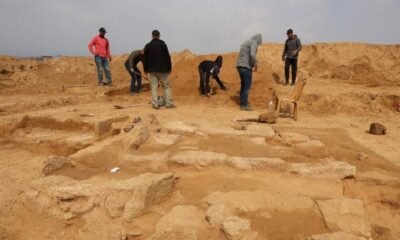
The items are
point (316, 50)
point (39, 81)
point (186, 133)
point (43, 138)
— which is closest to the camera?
point (186, 133)

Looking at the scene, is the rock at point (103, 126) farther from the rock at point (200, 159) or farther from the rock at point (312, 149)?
the rock at point (312, 149)

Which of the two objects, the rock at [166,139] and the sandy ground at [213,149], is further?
the rock at [166,139]

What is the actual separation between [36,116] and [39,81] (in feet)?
24.6

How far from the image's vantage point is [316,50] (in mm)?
12031

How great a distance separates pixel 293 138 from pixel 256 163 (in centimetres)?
117

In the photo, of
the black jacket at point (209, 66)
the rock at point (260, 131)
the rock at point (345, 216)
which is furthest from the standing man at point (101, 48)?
the rock at point (345, 216)

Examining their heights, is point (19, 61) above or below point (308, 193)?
above

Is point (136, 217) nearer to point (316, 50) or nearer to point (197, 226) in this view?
point (197, 226)

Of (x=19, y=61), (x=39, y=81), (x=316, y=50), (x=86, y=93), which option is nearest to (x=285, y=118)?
(x=86, y=93)

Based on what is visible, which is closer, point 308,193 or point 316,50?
point 308,193

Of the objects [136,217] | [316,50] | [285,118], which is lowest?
[136,217]

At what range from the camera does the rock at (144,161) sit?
3.92m

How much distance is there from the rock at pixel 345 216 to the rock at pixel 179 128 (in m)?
2.37

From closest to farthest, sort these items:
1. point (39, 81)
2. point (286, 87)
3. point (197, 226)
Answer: point (197, 226) < point (286, 87) < point (39, 81)
